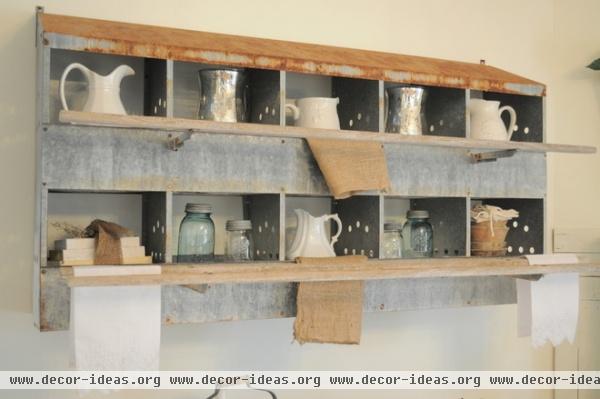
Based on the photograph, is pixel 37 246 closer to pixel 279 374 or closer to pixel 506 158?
pixel 279 374

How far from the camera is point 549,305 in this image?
94.5 inches

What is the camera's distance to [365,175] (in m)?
2.20

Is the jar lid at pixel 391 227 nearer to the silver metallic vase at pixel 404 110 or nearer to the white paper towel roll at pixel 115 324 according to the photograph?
the silver metallic vase at pixel 404 110

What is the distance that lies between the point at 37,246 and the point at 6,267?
21 centimetres

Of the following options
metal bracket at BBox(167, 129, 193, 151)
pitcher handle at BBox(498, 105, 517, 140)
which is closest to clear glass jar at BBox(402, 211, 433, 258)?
pitcher handle at BBox(498, 105, 517, 140)

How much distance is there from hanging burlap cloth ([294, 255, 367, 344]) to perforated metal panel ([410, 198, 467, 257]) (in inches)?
15.5

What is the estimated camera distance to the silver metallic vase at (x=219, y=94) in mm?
2133

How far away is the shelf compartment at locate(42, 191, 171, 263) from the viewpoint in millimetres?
2072

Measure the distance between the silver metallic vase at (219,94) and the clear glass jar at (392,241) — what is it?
1.90ft

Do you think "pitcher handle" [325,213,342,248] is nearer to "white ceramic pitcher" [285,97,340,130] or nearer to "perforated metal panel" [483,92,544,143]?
"white ceramic pitcher" [285,97,340,130]

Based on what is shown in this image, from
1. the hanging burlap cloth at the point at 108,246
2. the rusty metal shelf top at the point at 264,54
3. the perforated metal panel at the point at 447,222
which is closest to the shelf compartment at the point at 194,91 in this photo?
the rusty metal shelf top at the point at 264,54

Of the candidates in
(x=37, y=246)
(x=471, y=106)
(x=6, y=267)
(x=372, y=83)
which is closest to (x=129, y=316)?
(x=37, y=246)

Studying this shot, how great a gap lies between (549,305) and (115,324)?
4.28ft

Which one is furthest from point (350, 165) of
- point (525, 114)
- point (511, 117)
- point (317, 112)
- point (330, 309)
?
point (525, 114)
